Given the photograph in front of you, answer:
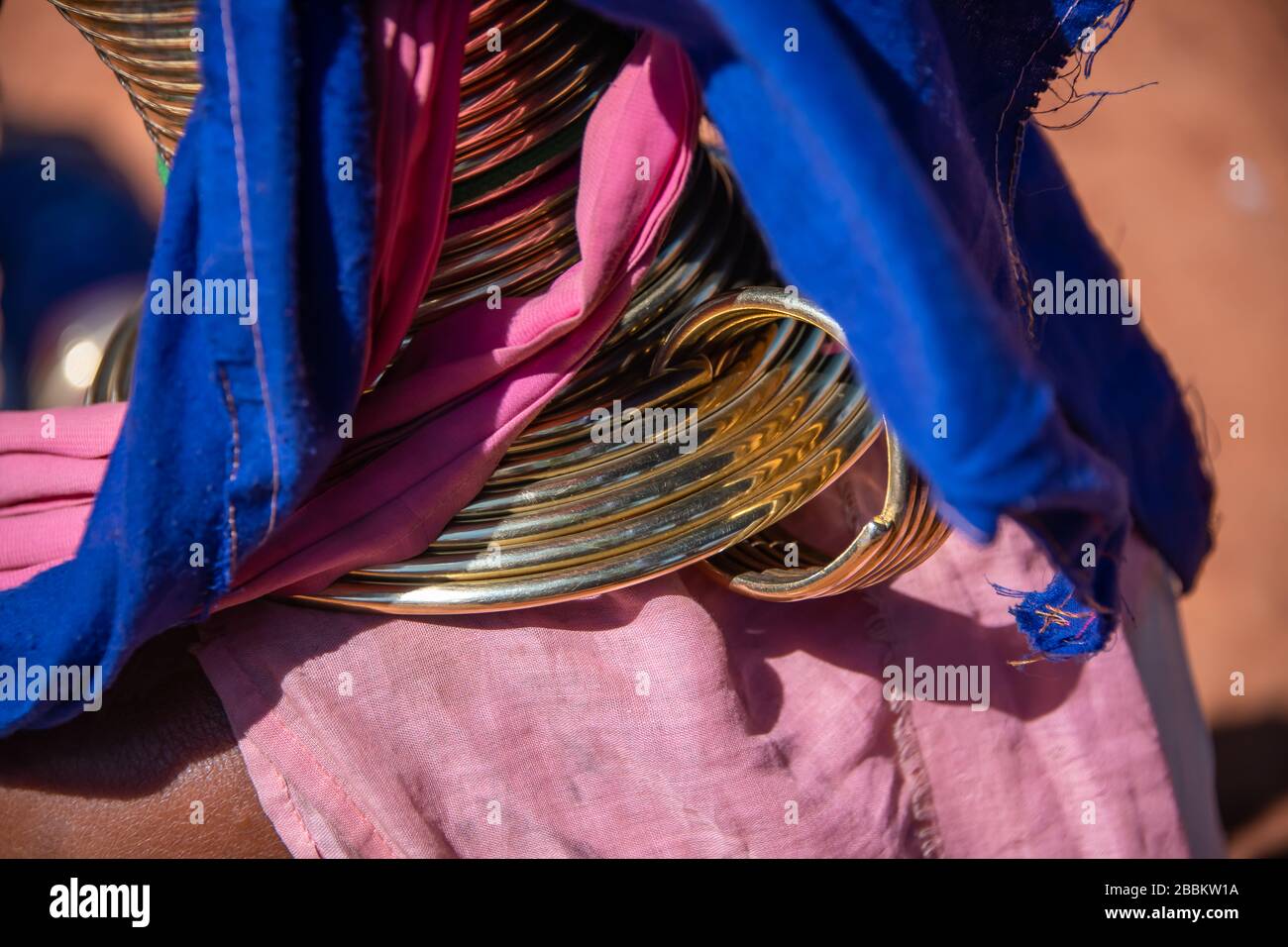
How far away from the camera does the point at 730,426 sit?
62 cm

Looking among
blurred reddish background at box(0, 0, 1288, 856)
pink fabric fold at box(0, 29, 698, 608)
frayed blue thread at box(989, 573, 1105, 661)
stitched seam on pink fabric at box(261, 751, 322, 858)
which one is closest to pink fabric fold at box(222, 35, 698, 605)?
pink fabric fold at box(0, 29, 698, 608)

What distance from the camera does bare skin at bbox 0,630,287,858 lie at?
597mm

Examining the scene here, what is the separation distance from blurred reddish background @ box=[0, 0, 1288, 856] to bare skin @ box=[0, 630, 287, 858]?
1.25 metres

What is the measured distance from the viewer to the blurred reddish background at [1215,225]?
1842 millimetres

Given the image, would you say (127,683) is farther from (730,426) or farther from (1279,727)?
(1279,727)

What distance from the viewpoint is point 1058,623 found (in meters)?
0.64

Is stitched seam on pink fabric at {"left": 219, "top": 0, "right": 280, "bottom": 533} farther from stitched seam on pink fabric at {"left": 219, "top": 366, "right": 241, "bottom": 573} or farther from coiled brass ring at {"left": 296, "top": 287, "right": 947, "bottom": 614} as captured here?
coiled brass ring at {"left": 296, "top": 287, "right": 947, "bottom": 614}

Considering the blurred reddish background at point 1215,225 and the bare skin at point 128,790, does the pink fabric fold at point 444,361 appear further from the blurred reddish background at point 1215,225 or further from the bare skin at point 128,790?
the blurred reddish background at point 1215,225

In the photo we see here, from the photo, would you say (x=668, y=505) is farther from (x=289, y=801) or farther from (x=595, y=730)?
(x=289, y=801)

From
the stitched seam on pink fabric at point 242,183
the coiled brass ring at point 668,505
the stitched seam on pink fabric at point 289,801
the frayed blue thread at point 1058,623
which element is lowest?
the stitched seam on pink fabric at point 289,801

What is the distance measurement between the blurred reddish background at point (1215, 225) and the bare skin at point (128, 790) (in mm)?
1251

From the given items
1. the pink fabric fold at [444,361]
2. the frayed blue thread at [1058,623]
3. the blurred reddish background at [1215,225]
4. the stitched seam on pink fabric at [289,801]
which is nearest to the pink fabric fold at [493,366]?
the pink fabric fold at [444,361]

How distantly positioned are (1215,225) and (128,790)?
8.01 feet

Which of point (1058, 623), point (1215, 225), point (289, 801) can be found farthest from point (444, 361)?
point (1215, 225)
